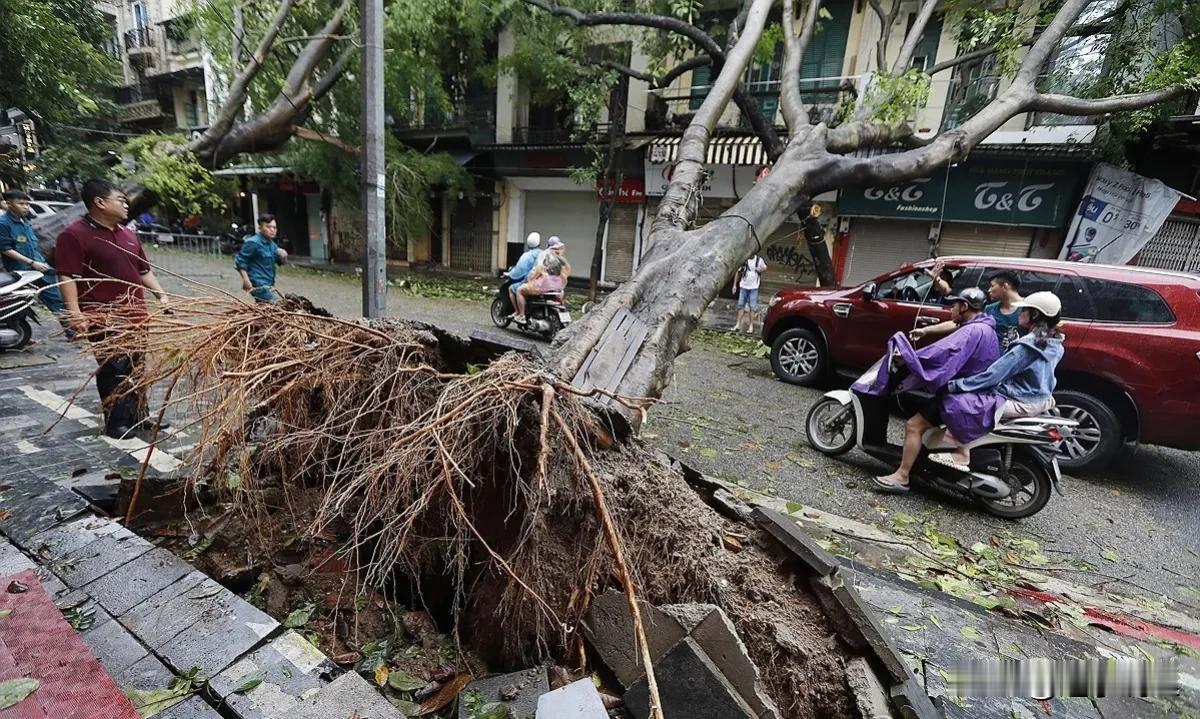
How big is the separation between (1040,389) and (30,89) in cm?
1602

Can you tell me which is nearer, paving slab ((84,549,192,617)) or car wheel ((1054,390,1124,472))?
paving slab ((84,549,192,617))

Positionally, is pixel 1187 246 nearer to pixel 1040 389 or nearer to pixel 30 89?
pixel 1040 389

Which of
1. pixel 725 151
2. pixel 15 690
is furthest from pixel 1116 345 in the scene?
pixel 725 151

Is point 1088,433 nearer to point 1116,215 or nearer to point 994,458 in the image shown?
point 994,458

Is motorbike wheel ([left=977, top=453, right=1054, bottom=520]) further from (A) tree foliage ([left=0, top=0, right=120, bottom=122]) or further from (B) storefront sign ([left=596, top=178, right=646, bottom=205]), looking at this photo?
(A) tree foliage ([left=0, top=0, right=120, bottom=122])

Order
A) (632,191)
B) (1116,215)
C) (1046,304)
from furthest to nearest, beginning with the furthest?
1. (632,191)
2. (1116,215)
3. (1046,304)

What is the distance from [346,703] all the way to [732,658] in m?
1.34

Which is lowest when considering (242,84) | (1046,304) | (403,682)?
(403,682)

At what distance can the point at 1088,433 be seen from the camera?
Result: 488 centimetres

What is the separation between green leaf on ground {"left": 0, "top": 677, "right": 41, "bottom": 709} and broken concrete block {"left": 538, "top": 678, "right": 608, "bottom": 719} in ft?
5.45

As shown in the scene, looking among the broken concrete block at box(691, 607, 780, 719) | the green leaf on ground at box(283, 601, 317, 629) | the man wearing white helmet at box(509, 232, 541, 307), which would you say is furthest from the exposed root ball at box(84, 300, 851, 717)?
the man wearing white helmet at box(509, 232, 541, 307)

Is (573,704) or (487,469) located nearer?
(573,704)

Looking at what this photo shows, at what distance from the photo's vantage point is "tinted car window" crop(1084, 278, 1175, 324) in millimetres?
4637

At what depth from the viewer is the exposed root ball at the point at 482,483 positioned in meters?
1.91
